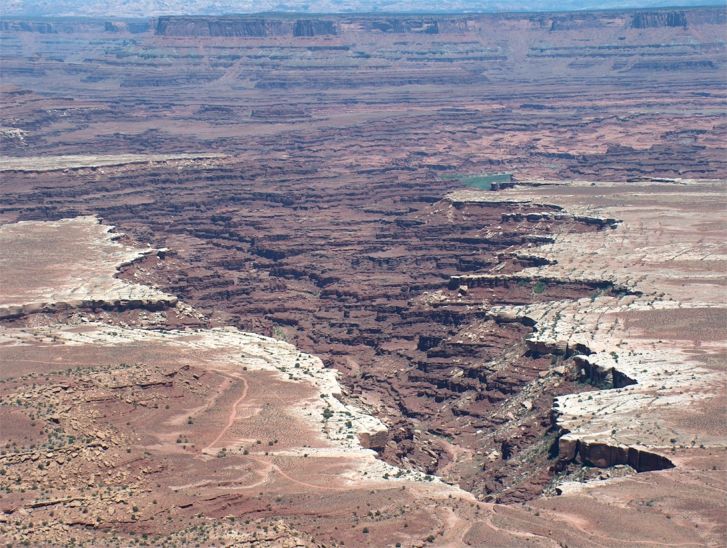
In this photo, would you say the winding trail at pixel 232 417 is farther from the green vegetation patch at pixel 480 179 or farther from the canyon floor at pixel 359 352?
the green vegetation patch at pixel 480 179

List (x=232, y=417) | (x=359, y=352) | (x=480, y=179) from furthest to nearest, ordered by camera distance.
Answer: (x=480, y=179), (x=359, y=352), (x=232, y=417)

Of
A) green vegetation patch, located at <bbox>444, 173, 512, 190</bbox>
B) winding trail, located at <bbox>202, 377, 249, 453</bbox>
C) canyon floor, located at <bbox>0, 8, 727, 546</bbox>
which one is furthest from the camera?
green vegetation patch, located at <bbox>444, 173, 512, 190</bbox>

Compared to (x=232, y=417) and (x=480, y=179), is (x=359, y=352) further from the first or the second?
(x=480, y=179)

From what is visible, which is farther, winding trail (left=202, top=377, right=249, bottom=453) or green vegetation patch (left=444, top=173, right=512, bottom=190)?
green vegetation patch (left=444, top=173, right=512, bottom=190)

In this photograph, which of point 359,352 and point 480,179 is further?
point 480,179

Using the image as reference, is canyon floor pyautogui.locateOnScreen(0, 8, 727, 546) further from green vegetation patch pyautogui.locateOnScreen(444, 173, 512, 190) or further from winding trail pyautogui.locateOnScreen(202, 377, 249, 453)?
green vegetation patch pyautogui.locateOnScreen(444, 173, 512, 190)

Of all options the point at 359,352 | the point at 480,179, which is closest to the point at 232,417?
the point at 359,352

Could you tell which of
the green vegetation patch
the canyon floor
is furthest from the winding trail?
the green vegetation patch

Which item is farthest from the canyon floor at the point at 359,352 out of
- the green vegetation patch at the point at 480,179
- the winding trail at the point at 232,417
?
the green vegetation patch at the point at 480,179

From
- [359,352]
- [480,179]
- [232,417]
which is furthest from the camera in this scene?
[480,179]
